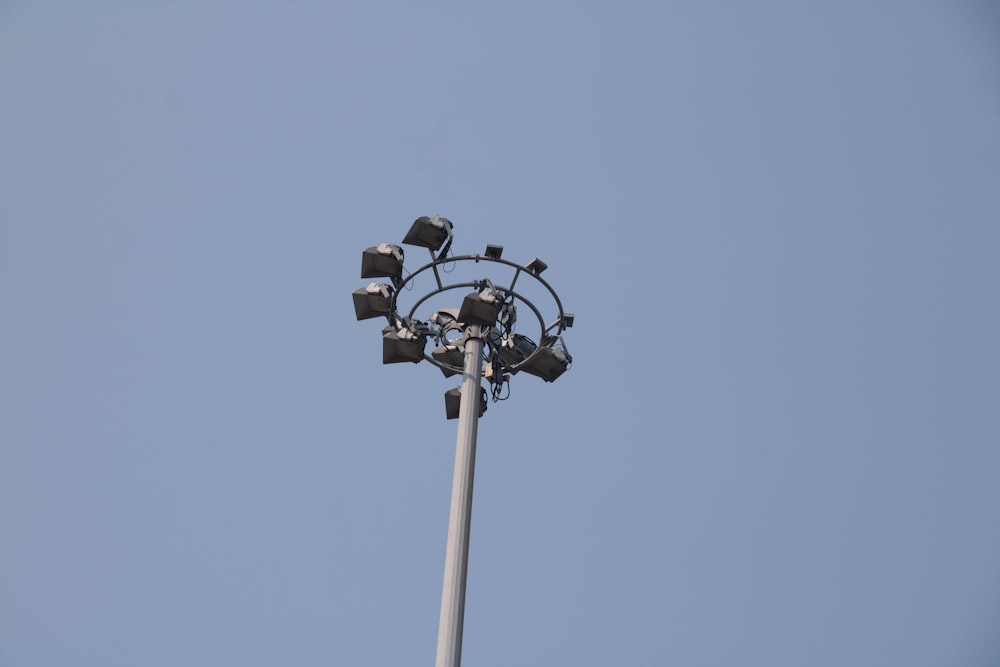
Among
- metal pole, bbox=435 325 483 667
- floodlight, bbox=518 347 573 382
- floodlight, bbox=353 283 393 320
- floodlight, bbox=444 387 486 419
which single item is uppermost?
floodlight, bbox=353 283 393 320

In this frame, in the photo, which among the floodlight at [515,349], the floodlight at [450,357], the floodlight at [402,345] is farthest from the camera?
the floodlight at [450,357]

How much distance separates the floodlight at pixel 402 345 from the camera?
591 inches

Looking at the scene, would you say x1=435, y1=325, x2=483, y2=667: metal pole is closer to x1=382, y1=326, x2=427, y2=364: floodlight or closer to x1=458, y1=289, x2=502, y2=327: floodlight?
x1=458, y1=289, x2=502, y2=327: floodlight

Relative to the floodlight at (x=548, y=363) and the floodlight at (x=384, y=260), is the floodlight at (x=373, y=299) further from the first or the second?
the floodlight at (x=548, y=363)

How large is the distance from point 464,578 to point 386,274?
175 inches

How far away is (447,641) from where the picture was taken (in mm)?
Answer: 11891

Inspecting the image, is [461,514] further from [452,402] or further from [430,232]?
[430,232]

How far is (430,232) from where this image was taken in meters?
15.5

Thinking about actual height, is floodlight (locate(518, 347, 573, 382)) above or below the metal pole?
above

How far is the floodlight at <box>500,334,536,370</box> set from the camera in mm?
15188

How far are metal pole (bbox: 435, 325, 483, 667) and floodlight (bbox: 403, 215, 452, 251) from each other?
139 centimetres

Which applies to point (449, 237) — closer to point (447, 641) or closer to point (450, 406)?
point (450, 406)

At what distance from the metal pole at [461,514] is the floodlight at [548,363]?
888mm

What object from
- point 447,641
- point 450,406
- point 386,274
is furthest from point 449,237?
point 447,641
